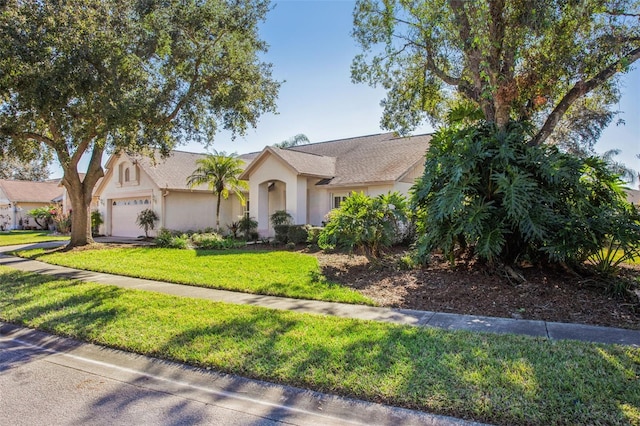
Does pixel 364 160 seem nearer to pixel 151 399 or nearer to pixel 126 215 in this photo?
pixel 126 215

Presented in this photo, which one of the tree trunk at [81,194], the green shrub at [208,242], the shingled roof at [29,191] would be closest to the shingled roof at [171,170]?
the tree trunk at [81,194]

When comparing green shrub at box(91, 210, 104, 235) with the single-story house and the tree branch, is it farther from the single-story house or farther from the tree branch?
the tree branch

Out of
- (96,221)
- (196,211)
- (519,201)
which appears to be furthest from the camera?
(96,221)

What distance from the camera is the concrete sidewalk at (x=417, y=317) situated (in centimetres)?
565

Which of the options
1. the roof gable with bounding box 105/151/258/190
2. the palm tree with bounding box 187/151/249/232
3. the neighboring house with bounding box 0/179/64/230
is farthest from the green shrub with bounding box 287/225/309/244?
the neighboring house with bounding box 0/179/64/230

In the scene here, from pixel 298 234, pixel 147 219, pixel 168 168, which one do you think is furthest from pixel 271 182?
pixel 147 219

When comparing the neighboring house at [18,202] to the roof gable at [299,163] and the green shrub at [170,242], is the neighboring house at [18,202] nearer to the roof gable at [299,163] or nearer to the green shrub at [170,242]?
the green shrub at [170,242]

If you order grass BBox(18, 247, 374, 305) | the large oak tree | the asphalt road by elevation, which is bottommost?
the asphalt road

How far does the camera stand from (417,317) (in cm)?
670

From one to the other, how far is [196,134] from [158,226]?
341 inches

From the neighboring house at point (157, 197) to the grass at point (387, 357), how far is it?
15.9 metres

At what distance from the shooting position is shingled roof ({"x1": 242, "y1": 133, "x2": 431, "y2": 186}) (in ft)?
59.8

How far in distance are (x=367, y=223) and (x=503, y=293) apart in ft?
12.7

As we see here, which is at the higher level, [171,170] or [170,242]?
[171,170]
